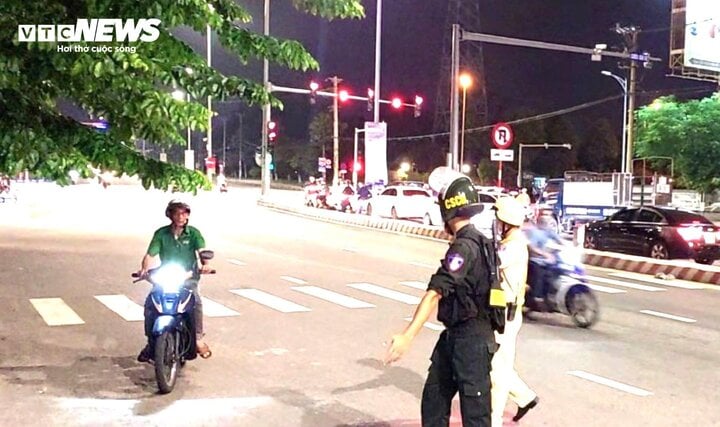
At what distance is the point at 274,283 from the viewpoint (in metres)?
15.7

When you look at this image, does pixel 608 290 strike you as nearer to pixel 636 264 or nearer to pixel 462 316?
pixel 636 264

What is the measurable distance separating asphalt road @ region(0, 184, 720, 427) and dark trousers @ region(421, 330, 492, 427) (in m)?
1.92

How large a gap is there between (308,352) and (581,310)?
3.96m

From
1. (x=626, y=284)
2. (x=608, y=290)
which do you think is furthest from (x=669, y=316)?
(x=626, y=284)

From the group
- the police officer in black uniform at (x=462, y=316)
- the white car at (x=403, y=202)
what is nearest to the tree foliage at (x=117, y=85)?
the police officer in black uniform at (x=462, y=316)

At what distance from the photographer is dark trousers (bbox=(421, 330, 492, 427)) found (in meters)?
4.81

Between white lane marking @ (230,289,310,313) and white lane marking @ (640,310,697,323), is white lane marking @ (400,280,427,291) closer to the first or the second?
white lane marking @ (230,289,310,313)

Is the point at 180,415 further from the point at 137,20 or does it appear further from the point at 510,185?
the point at 510,185

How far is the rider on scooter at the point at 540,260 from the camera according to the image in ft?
37.5

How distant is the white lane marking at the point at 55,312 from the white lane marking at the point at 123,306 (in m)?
0.58

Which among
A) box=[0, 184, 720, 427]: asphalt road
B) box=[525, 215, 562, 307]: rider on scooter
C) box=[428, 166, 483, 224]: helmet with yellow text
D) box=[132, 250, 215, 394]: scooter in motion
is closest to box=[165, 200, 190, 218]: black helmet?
box=[132, 250, 215, 394]: scooter in motion

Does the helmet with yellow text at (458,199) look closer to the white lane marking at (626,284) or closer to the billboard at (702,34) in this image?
the white lane marking at (626,284)

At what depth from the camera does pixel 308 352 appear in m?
9.61

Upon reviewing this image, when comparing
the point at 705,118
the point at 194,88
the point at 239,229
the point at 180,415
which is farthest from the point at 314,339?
the point at 705,118
